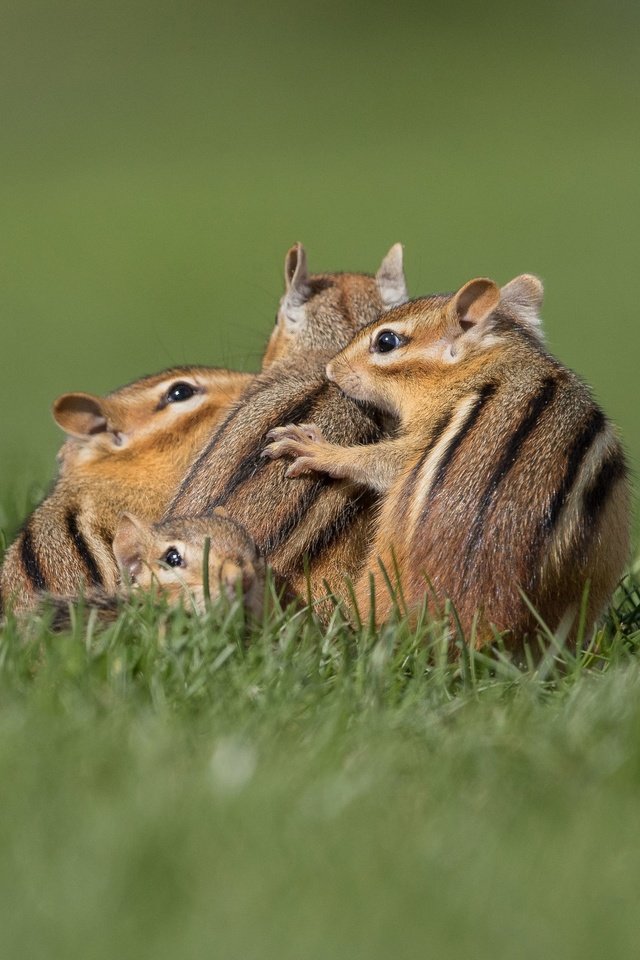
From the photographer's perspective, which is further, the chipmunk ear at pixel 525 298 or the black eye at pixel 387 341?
the chipmunk ear at pixel 525 298

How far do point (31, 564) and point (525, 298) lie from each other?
90.6 inches

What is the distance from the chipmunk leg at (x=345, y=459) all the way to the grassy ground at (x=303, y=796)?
74 centimetres

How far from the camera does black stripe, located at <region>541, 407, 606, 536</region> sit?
4.83m

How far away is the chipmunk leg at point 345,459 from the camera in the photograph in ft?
17.4

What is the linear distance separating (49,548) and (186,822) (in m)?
2.40

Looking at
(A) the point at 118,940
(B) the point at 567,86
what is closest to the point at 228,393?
(A) the point at 118,940

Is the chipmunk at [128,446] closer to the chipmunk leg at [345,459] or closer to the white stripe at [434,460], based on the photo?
the chipmunk leg at [345,459]

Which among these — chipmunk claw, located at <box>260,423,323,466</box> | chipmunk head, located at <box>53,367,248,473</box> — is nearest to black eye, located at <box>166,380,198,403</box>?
chipmunk head, located at <box>53,367,248,473</box>

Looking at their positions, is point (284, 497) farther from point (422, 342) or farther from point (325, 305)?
point (325, 305)

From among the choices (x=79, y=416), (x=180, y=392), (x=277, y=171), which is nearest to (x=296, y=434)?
(x=180, y=392)

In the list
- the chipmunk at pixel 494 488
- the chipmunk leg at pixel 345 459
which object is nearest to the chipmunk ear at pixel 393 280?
the chipmunk at pixel 494 488

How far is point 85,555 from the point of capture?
5.48m

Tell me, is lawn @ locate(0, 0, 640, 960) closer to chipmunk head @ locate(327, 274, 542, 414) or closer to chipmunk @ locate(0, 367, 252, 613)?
chipmunk @ locate(0, 367, 252, 613)

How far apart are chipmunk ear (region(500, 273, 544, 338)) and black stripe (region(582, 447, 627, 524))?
3.47 feet
